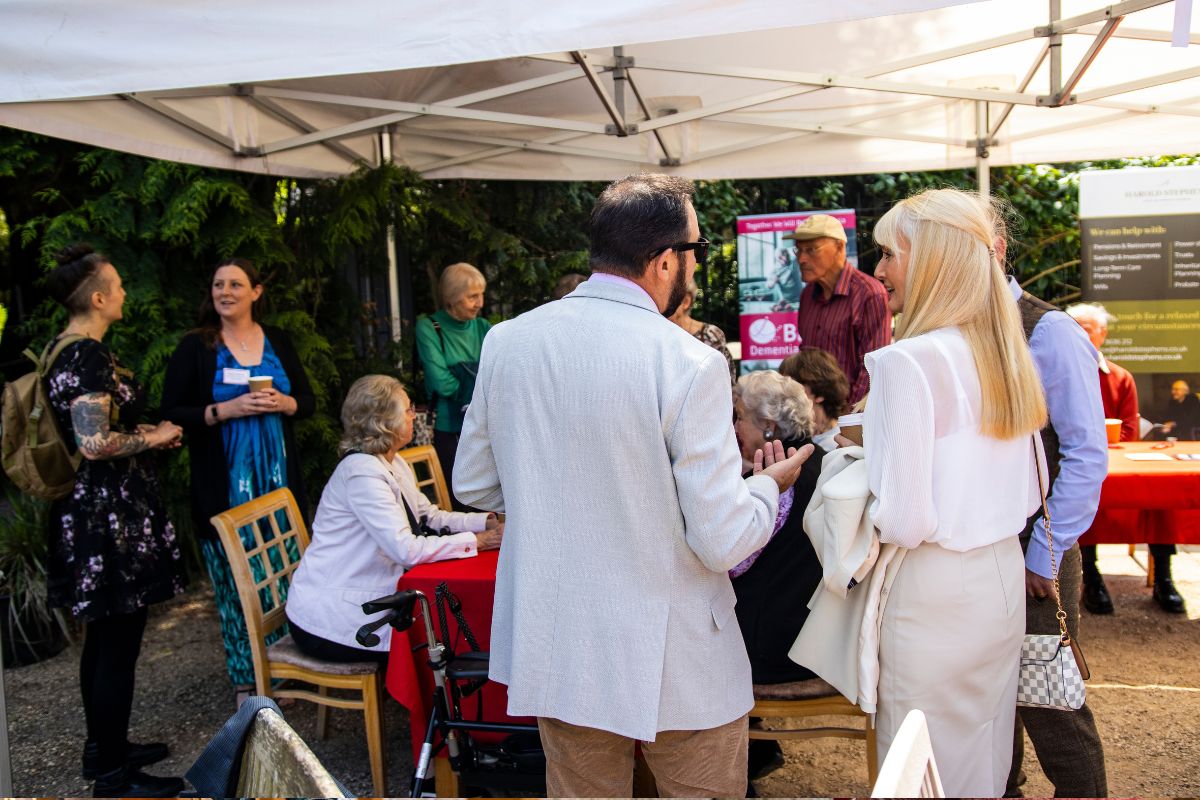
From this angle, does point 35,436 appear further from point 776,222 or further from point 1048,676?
point 776,222

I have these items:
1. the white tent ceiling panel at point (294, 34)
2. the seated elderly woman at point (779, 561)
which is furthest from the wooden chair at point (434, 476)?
the white tent ceiling panel at point (294, 34)

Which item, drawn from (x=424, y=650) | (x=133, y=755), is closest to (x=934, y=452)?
(x=424, y=650)

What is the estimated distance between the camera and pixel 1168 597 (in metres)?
4.62

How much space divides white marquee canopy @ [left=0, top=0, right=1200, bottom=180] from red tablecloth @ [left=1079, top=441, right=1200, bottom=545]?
4.81ft

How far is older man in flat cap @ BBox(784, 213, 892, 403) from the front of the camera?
14.4ft

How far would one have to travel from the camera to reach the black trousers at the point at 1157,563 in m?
4.67

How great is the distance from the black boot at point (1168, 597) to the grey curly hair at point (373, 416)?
3773mm

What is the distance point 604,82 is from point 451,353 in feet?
4.83

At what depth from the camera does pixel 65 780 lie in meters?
3.37

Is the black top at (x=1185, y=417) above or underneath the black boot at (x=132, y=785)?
above

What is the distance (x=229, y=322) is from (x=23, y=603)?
1998 mm

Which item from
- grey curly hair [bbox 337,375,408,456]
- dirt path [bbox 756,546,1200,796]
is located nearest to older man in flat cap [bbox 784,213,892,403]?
dirt path [bbox 756,546,1200,796]

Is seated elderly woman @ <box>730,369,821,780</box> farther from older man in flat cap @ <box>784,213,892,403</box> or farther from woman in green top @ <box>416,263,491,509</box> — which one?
woman in green top @ <box>416,263,491,509</box>

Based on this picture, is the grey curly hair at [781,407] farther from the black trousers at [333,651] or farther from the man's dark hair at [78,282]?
the man's dark hair at [78,282]
